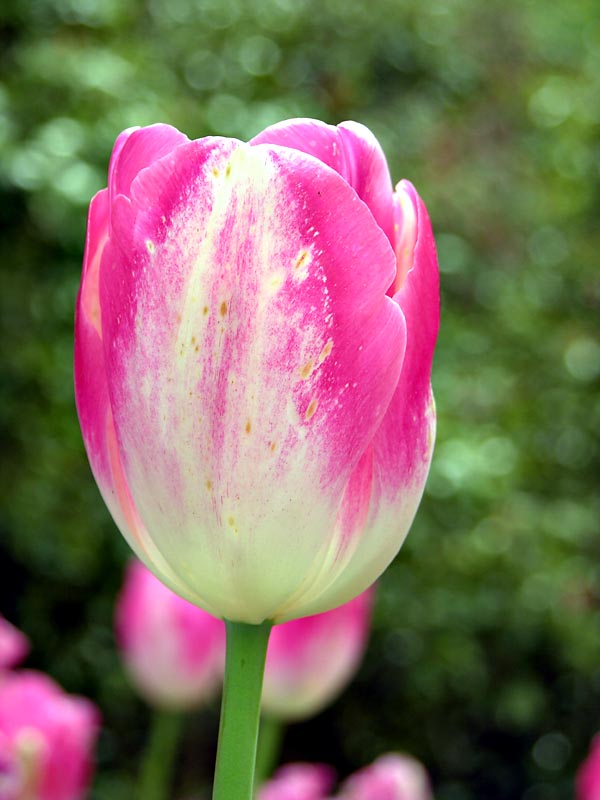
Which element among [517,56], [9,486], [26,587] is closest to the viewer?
[9,486]

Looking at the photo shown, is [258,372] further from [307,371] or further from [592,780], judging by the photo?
[592,780]

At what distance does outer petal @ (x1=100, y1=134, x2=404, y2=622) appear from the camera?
35cm

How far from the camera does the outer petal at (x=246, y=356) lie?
352 mm

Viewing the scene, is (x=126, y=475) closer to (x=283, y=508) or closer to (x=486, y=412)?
(x=283, y=508)

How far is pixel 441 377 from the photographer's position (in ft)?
10.2

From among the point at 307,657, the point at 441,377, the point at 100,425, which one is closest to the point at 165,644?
the point at 307,657

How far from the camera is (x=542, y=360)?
Answer: 137 inches

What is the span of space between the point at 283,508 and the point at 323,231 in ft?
0.24

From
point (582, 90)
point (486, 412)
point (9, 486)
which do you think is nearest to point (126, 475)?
point (9, 486)

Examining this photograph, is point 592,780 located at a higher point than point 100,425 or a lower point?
lower

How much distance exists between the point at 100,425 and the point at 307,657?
805 millimetres

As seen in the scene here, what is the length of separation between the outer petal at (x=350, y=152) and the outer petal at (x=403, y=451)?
2cm

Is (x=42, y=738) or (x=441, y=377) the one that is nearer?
(x=42, y=738)

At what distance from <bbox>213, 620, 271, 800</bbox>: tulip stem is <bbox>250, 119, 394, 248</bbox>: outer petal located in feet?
0.41
